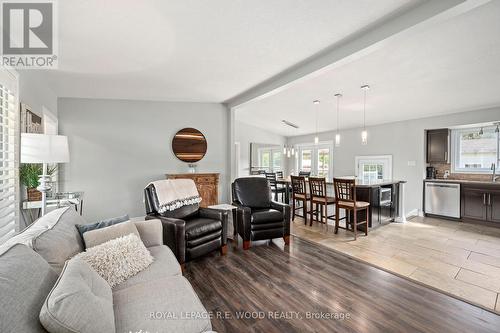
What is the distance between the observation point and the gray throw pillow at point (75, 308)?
804 millimetres

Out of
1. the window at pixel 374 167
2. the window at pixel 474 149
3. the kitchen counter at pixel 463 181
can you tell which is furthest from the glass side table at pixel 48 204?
the window at pixel 474 149

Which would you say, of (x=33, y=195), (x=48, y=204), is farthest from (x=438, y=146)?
(x=33, y=195)

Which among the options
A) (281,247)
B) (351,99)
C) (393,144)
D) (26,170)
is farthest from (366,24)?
(393,144)

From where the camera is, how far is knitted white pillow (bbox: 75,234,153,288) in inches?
57.4

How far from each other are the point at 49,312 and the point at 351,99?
16.5 ft

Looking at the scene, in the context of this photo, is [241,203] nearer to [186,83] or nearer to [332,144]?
[186,83]

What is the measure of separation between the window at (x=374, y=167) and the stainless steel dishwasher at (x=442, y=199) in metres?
0.94

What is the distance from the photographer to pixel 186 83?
369cm

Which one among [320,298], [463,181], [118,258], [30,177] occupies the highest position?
[30,177]

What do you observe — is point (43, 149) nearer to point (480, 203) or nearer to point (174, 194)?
point (174, 194)

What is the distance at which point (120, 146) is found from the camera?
171 inches

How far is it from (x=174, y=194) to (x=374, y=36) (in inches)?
116

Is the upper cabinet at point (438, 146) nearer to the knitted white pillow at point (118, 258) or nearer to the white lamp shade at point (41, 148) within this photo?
the knitted white pillow at point (118, 258)

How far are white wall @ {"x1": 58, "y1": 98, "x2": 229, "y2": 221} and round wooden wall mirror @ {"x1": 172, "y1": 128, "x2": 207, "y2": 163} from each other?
0.34 ft
